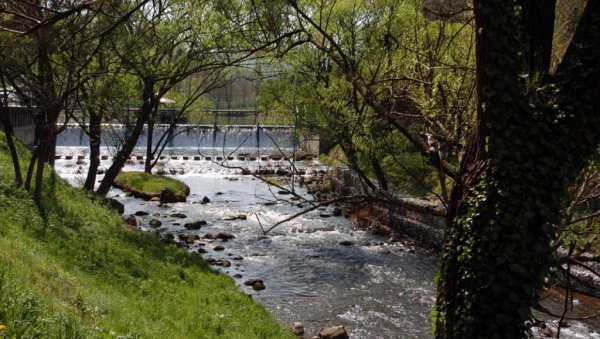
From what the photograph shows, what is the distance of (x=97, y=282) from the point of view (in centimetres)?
880

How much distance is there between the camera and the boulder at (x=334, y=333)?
10.5 m

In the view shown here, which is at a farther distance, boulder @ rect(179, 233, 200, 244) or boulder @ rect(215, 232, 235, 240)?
boulder @ rect(215, 232, 235, 240)

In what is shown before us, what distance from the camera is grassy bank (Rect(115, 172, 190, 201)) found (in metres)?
24.5

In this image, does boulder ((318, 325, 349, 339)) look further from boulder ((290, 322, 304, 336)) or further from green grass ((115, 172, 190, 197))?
green grass ((115, 172, 190, 197))

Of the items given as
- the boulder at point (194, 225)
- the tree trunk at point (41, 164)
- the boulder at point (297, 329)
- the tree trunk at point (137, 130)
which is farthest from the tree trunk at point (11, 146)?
the boulder at point (194, 225)

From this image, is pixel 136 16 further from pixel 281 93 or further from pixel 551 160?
pixel 551 160

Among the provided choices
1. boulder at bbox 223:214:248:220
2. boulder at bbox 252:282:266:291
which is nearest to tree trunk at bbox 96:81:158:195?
boulder at bbox 223:214:248:220

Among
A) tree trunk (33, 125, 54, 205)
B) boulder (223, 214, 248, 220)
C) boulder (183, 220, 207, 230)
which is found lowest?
boulder (183, 220, 207, 230)

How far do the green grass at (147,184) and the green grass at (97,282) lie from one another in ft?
33.0

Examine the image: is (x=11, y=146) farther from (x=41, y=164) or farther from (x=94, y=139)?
(x=94, y=139)

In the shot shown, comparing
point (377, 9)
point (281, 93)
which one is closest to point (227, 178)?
point (281, 93)

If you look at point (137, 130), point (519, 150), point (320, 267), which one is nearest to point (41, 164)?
point (137, 130)

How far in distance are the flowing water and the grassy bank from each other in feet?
1.74

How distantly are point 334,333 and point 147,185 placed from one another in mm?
16741
